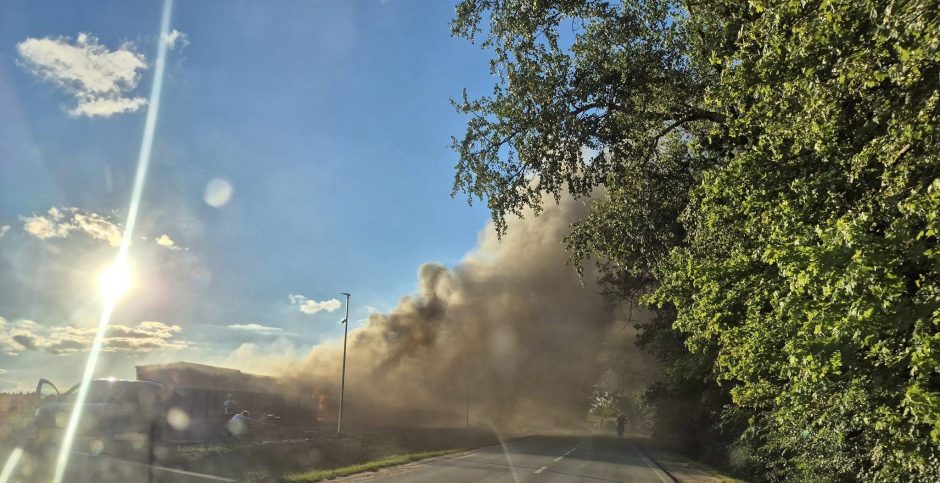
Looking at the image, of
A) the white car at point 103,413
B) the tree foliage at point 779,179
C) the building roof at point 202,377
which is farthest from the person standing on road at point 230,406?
the tree foliage at point 779,179

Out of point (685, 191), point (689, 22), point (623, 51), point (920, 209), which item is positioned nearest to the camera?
point (920, 209)

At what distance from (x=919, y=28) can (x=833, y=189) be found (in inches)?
97.2

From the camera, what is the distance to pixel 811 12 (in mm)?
6184

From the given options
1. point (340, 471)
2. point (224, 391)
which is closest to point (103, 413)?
point (340, 471)

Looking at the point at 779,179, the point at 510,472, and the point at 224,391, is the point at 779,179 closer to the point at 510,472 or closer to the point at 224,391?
the point at 510,472

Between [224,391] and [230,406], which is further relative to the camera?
[224,391]

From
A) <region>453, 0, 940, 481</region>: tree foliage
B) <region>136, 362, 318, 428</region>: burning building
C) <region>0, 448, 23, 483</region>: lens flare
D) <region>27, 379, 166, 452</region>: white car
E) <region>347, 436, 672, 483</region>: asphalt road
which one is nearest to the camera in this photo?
<region>453, 0, 940, 481</region>: tree foliage

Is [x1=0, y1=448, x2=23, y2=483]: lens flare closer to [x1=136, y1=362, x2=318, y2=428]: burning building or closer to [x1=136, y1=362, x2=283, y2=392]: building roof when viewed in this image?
[x1=136, y1=362, x2=318, y2=428]: burning building

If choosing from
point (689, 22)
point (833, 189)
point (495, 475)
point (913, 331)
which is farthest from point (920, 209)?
point (495, 475)

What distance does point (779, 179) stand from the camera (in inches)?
301

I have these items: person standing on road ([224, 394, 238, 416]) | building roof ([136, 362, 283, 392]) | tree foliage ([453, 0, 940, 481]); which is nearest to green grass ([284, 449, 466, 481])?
tree foliage ([453, 0, 940, 481])

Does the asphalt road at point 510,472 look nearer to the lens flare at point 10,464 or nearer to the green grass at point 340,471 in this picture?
the green grass at point 340,471

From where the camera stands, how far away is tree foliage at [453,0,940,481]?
5.53 meters

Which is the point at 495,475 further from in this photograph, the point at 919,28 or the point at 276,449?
the point at 919,28
